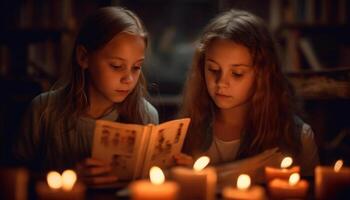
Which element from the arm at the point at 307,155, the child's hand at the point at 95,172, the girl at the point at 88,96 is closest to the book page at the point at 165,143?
the child's hand at the point at 95,172

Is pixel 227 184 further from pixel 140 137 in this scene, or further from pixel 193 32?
pixel 193 32

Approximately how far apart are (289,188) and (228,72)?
0.95 m

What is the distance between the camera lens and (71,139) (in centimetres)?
271

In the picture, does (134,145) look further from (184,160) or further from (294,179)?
(294,179)

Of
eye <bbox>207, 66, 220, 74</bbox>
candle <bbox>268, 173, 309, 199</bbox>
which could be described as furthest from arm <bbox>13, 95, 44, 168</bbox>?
candle <bbox>268, 173, 309, 199</bbox>

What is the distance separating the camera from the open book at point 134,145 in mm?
2078

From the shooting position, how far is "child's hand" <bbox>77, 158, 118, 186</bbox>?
2.01 m

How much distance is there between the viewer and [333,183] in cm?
167

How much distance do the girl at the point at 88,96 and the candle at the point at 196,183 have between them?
3.43 feet

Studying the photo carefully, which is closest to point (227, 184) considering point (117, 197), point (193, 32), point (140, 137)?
point (140, 137)

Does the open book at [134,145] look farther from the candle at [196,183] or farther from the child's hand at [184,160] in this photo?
the candle at [196,183]

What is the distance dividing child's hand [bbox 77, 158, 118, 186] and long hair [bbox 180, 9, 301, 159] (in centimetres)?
74

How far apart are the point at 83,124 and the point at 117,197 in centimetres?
99

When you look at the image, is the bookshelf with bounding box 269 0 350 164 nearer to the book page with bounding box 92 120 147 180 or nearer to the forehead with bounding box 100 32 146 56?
the forehead with bounding box 100 32 146 56
